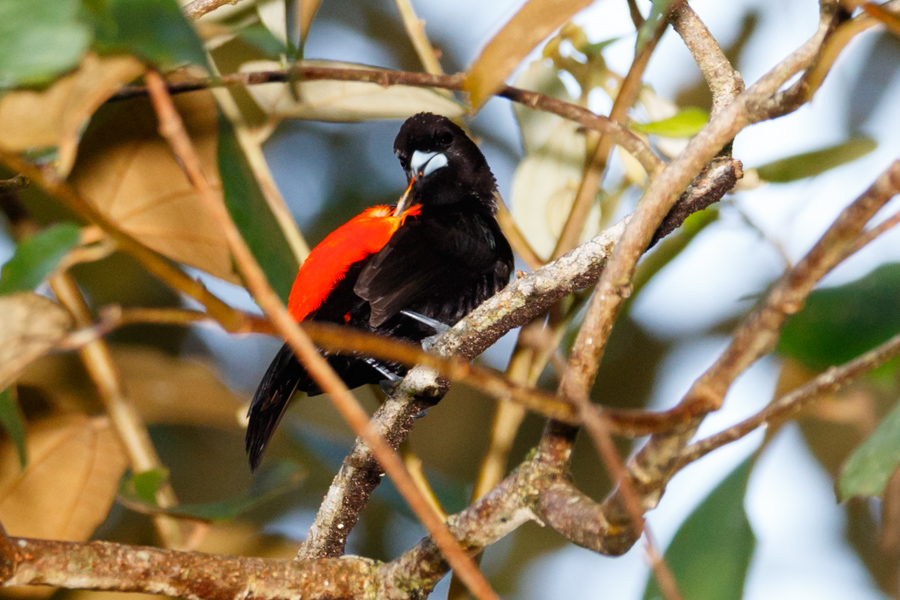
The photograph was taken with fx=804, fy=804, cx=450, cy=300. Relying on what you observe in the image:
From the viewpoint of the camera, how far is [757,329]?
561mm

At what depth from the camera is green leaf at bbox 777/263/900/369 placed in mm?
1247

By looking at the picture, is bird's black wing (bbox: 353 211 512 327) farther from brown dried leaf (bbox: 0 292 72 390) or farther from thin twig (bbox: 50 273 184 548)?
brown dried leaf (bbox: 0 292 72 390)

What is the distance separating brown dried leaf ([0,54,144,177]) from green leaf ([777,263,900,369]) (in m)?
1.04

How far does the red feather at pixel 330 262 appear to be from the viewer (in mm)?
1714

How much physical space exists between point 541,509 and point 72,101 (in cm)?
58

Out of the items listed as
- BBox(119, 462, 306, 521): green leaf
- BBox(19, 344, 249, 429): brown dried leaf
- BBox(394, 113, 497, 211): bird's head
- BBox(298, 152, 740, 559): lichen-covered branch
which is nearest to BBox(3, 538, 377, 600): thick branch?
BBox(298, 152, 740, 559): lichen-covered branch

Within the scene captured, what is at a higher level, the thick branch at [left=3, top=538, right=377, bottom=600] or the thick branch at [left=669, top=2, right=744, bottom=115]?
the thick branch at [left=669, top=2, right=744, bottom=115]

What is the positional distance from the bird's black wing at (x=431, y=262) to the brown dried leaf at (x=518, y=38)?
37.7 inches

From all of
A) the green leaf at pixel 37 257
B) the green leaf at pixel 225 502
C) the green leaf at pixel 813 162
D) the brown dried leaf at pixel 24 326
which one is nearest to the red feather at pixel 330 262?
the green leaf at pixel 225 502

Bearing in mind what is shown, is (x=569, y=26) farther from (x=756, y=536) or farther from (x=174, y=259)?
(x=756, y=536)

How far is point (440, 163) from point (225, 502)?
1.04 meters

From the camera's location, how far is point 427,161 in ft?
6.82

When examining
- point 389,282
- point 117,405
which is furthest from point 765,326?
point 117,405

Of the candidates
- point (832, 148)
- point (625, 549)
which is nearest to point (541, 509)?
point (625, 549)
